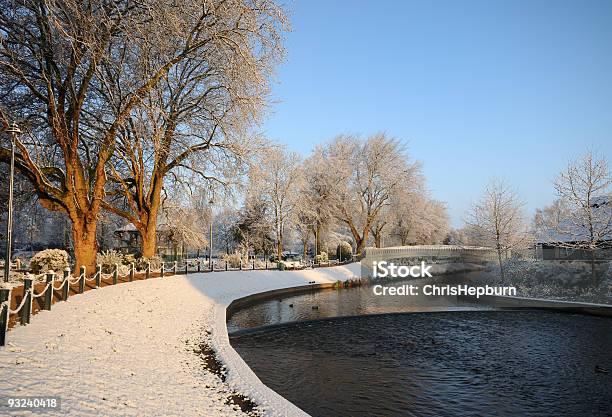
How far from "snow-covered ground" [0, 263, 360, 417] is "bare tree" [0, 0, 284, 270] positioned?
551 centimetres

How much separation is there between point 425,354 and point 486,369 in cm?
184

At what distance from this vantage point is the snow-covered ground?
6266 mm

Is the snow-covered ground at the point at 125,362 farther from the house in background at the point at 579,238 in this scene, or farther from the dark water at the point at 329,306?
the house in background at the point at 579,238

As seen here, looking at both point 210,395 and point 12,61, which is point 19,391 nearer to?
point 210,395

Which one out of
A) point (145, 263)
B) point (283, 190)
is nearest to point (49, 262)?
point (145, 263)

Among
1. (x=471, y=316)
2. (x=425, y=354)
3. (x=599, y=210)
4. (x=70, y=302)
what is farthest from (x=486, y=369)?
(x=599, y=210)

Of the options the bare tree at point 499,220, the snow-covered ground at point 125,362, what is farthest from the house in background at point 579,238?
the snow-covered ground at point 125,362

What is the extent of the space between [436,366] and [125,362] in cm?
746

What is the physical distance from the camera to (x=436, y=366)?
35.3ft

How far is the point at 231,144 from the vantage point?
72.3 ft

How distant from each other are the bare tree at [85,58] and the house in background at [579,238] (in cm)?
2060

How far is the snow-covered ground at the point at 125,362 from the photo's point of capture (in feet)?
20.6

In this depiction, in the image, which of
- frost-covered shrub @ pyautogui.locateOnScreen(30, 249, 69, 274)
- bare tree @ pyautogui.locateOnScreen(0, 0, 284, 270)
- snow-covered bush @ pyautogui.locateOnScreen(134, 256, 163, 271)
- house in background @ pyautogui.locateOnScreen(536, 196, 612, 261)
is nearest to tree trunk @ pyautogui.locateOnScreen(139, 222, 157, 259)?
snow-covered bush @ pyautogui.locateOnScreen(134, 256, 163, 271)

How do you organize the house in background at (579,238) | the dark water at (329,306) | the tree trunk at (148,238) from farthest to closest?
1. the house in background at (579,238)
2. the tree trunk at (148,238)
3. the dark water at (329,306)
